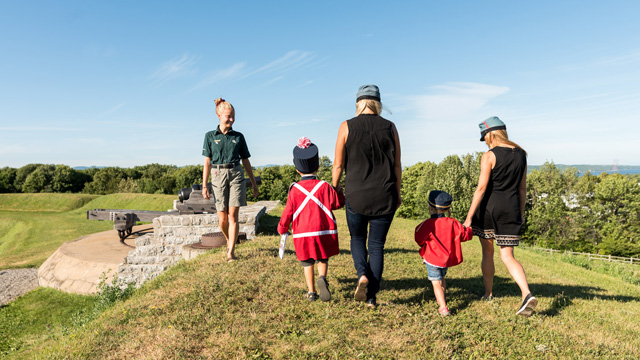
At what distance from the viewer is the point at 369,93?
3.63 metres

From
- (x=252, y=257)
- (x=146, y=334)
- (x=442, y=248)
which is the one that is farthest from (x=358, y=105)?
(x=252, y=257)

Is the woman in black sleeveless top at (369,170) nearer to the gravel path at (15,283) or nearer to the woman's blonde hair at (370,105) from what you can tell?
the woman's blonde hair at (370,105)

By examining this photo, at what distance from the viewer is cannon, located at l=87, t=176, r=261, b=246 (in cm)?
996

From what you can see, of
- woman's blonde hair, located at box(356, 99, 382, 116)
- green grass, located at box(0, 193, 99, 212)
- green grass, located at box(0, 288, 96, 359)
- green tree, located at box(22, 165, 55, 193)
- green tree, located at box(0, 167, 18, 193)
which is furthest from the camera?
green tree, located at box(0, 167, 18, 193)

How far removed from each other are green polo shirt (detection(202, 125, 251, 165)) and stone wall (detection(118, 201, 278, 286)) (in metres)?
3.28

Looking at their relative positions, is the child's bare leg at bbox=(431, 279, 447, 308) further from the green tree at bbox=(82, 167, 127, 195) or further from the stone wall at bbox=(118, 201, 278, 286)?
the green tree at bbox=(82, 167, 127, 195)

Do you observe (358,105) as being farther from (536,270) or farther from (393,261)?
(536,270)

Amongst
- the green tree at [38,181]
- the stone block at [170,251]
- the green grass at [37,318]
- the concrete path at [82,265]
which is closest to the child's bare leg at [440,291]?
the green grass at [37,318]

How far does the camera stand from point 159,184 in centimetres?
5416

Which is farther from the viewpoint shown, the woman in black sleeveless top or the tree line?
the tree line

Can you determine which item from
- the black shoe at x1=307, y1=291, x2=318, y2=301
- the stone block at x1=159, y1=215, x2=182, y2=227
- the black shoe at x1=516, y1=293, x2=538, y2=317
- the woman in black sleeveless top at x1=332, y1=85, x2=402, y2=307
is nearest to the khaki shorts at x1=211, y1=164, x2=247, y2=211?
the black shoe at x1=307, y1=291, x2=318, y2=301

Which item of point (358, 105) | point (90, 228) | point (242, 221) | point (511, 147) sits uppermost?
point (358, 105)

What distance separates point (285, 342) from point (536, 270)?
6.66 metres

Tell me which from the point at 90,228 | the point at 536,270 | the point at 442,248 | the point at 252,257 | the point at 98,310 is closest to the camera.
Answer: the point at 442,248
